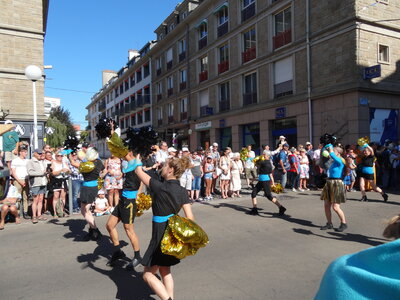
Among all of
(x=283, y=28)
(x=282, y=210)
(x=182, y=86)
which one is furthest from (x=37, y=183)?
(x=182, y=86)

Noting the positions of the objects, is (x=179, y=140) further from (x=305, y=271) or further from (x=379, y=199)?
(x=305, y=271)

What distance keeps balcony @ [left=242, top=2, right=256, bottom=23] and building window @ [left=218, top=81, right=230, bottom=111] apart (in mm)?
4855

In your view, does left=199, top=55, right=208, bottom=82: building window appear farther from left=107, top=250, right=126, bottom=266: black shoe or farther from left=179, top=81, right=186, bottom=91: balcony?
left=107, top=250, right=126, bottom=266: black shoe

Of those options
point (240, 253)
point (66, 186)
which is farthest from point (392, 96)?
point (66, 186)

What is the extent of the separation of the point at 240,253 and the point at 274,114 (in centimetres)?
1482

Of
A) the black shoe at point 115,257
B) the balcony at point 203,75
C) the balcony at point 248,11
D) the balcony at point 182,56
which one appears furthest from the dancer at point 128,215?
the balcony at point 182,56

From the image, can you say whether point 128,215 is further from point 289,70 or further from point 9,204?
point 289,70

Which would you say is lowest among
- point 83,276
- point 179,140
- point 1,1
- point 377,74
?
point 83,276

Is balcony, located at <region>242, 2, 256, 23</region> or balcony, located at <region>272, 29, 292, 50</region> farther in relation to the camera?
balcony, located at <region>242, 2, 256, 23</region>

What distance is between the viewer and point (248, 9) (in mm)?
20609

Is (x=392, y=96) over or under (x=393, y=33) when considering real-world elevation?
under

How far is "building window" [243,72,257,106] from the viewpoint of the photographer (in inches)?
808

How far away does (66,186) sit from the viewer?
9.05m

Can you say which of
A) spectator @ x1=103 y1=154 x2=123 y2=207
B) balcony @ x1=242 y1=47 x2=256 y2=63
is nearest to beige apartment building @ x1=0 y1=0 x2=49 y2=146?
spectator @ x1=103 y1=154 x2=123 y2=207
